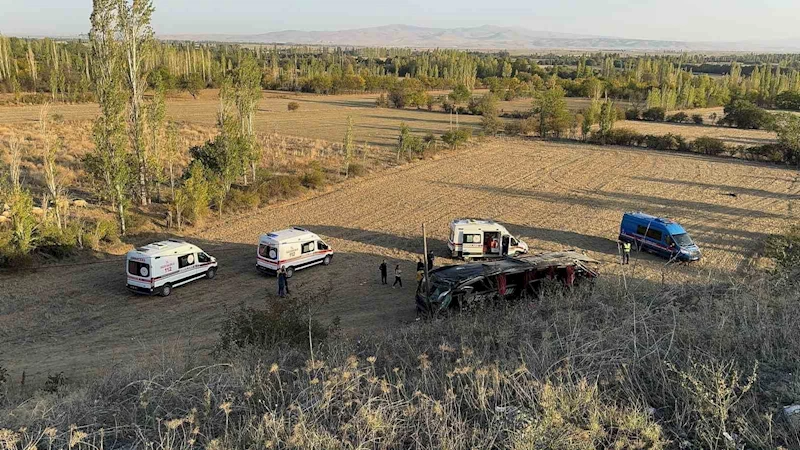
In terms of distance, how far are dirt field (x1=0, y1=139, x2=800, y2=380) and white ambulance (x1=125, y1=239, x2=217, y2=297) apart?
1.16 ft

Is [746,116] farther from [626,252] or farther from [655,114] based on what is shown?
[626,252]

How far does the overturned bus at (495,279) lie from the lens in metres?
12.2

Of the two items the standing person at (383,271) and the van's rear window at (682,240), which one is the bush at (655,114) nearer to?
the van's rear window at (682,240)

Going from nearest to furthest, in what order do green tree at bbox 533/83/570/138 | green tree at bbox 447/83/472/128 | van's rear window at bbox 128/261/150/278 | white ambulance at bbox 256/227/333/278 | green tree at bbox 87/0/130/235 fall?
van's rear window at bbox 128/261/150/278
white ambulance at bbox 256/227/333/278
green tree at bbox 87/0/130/235
green tree at bbox 533/83/570/138
green tree at bbox 447/83/472/128

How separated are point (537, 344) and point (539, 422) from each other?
2.28 metres

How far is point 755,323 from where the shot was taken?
5.96 metres

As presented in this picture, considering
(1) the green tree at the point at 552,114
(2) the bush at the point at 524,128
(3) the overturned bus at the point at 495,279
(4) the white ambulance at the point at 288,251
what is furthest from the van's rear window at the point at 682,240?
(2) the bush at the point at 524,128

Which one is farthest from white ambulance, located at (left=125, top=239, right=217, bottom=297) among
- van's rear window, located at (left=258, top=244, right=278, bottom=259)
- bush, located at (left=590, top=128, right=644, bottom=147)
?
bush, located at (left=590, top=128, right=644, bottom=147)

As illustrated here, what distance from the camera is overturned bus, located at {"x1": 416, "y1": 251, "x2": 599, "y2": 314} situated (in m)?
12.2

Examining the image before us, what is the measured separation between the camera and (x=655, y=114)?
61.7 m

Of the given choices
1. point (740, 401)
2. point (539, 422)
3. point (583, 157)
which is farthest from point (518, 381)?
point (583, 157)

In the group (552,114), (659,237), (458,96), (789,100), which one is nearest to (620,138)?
(552,114)

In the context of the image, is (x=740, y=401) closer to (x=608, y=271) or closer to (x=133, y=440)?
(x=133, y=440)

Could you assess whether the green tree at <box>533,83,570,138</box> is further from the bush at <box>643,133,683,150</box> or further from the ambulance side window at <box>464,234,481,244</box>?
the ambulance side window at <box>464,234,481,244</box>
